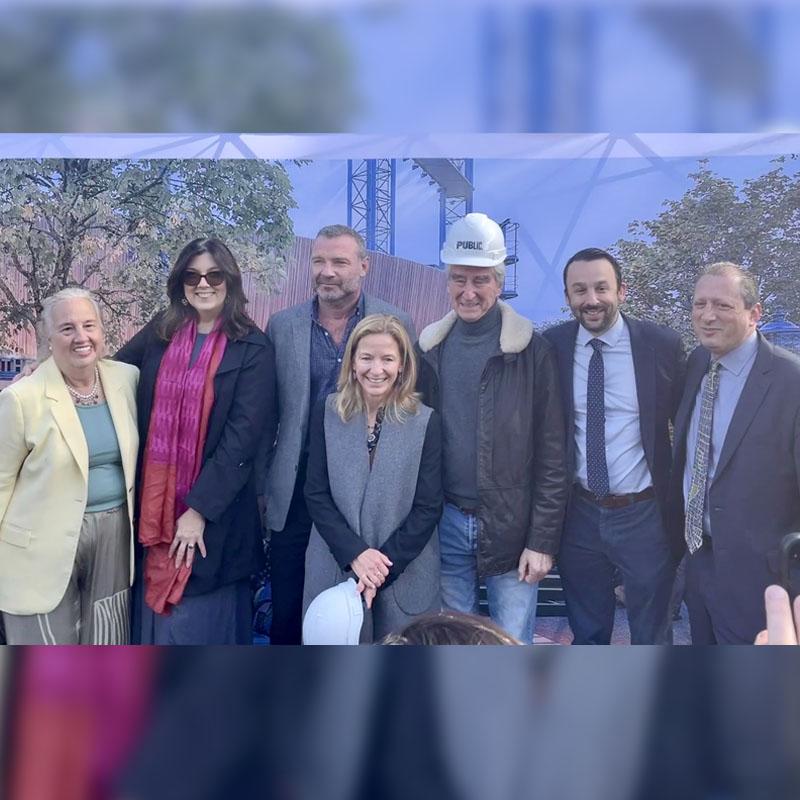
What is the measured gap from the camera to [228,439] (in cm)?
233

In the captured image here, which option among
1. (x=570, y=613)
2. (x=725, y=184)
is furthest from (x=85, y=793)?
(x=725, y=184)

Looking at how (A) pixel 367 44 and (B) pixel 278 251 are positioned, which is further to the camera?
(A) pixel 367 44

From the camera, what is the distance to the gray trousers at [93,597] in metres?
2.31

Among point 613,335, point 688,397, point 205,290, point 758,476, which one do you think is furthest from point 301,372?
point 758,476

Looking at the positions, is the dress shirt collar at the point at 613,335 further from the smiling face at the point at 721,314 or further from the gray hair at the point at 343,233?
the gray hair at the point at 343,233

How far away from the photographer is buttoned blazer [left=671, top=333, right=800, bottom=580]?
2229 millimetres

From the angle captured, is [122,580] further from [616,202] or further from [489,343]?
[616,202]

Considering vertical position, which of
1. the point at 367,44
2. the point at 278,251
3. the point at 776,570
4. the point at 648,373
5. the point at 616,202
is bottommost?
the point at 776,570

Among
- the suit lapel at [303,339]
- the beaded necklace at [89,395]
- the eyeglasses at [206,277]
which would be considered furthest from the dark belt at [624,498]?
the beaded necklace at [89,395]

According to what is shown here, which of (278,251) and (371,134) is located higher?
(371,134)

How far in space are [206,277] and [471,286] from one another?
2.48ft

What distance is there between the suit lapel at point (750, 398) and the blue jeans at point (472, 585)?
666mm

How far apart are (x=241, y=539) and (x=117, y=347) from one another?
2.18ft

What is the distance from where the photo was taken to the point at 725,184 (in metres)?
2.23
